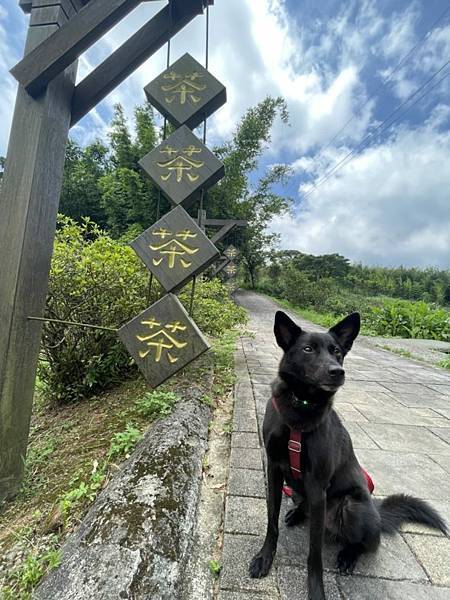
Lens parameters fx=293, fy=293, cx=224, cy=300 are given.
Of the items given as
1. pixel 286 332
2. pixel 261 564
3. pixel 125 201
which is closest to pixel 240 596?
pixel 261 564

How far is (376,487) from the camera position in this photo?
1.95 meters

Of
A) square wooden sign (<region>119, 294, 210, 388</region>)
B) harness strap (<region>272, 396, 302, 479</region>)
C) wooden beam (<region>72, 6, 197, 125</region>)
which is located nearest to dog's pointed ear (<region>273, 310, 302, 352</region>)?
harness strap (<region>272, 396, 302, 479</region>)

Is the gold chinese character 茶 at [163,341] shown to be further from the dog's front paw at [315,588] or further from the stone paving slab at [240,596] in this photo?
the dog's front paw at [315,588]

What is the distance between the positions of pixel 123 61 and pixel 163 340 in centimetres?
206

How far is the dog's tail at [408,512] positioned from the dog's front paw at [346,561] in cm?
29

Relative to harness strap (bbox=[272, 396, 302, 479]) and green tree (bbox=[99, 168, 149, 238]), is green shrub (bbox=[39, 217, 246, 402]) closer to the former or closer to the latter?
harness strap (bbox=[272, 396, 302, 479])

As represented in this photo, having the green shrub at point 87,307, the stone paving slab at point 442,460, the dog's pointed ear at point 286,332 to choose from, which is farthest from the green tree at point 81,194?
the stone paving slab at point 442,460

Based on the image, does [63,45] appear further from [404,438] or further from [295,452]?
[404,438]

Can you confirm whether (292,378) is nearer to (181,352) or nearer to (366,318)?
(181,352)

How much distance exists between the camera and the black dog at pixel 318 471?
1.27 metres

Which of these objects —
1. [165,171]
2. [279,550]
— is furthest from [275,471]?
[165,171]

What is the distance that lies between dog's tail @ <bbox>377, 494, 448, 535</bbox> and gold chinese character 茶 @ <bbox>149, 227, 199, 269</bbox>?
75.0 inches

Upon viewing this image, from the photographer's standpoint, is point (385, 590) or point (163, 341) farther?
point (163, 341)

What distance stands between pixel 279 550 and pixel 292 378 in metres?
0.82
